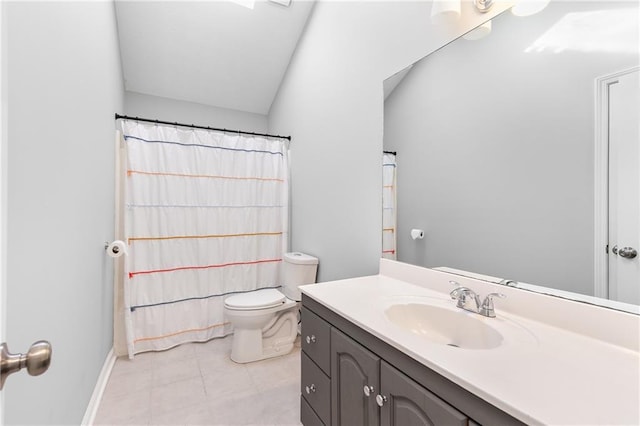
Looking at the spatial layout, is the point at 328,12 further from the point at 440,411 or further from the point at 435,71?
the point at 440,411

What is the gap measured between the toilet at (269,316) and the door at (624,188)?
1.74 m

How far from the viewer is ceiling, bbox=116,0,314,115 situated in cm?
235

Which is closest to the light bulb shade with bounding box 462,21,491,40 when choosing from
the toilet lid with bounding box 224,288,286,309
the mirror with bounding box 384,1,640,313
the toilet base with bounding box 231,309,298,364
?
the mirror with bounding box 384,1,640,313

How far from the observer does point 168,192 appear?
93.7 inches

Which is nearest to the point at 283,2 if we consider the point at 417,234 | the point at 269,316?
the point at 417,234

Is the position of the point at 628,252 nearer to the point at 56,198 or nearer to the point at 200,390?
the point at 56,198

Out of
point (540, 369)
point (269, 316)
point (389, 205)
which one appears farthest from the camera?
point (269, 316)

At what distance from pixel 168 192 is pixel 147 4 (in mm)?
1445

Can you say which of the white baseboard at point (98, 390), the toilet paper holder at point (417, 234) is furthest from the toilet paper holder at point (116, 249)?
the toilet paper holder at point (417, 234)

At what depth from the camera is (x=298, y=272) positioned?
2357 millimetres

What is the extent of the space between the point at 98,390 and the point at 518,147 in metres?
2.53

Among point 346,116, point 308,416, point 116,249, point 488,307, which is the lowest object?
point 308,416

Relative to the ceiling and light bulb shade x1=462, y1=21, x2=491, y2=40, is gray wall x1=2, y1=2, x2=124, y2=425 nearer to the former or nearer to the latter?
the ceiling

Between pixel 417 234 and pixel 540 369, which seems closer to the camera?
pixel 540 369
